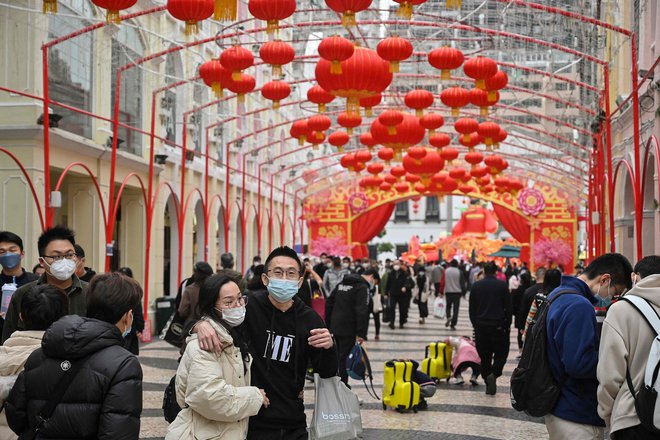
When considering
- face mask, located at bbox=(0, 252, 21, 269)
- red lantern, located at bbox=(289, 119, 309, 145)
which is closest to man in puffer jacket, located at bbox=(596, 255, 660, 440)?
face mask, located at bbox=(0, 252, 21, 269)

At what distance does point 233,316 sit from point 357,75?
298 inches

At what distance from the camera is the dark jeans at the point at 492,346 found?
11.1 m

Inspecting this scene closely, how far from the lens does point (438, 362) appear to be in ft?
38.8

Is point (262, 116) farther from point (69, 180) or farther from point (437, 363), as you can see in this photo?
point (437, 363)

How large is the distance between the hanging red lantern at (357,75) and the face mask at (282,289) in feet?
23.2

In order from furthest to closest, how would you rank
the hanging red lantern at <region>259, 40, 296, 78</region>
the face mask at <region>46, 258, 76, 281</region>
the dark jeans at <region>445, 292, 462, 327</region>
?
the dark jeans at <region>445, 292, 462, 327</region> < the hanging red lantern at <region>259, 40, 296, 78</region> < the face mask at <region>46, 258, 76, 281</region>

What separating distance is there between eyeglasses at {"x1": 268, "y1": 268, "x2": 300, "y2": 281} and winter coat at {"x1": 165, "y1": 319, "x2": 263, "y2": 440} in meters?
0.61

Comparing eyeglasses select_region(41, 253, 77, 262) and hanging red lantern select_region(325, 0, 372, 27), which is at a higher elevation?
hanging red lantern select_region(325, 0, 372, 27)

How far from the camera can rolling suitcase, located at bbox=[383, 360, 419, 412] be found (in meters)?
9.71

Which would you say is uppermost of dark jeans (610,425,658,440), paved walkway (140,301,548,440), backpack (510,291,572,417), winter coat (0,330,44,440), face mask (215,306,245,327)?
face mask (215,306,245,327)

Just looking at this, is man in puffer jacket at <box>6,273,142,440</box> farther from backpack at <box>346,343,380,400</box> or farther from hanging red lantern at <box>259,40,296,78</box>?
hanging red lantern at <box>259,40,296,78</box>

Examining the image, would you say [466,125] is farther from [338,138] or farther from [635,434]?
[635,434]

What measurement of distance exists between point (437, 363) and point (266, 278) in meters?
7.34

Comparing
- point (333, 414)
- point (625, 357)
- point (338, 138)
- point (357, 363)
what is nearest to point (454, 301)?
point (338, 138)
